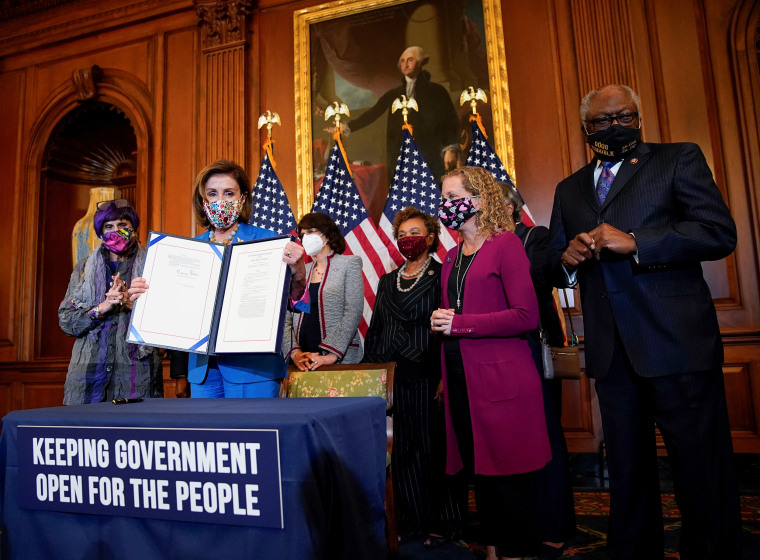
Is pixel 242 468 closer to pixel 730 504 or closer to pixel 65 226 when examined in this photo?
pixel 730 504

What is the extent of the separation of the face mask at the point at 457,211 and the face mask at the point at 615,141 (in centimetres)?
56

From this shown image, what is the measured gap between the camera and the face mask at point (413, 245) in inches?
117

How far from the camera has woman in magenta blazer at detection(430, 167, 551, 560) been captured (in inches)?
78.4

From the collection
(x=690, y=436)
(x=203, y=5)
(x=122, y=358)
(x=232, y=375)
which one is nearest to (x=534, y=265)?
(x=690, y=436)

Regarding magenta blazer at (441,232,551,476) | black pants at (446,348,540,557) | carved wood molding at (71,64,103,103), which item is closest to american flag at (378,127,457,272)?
magenta blazer at (441,232,551,476)

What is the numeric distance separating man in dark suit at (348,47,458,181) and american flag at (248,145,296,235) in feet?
→ 2.79

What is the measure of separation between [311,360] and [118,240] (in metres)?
1.17

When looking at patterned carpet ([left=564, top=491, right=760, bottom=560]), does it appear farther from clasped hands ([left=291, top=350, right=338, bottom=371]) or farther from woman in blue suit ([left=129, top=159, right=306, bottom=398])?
woman in blue suit ([left=129, top=159, right=306, bottom=398])

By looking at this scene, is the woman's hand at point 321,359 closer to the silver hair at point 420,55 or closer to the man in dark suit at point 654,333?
the man in dark suit at point 654,333

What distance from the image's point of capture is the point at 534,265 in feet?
8.80

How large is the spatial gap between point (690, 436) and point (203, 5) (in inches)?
220

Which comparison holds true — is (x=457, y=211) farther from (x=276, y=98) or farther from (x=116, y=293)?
(x=276, y=98)

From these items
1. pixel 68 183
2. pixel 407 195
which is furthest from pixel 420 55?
pixel 68 183

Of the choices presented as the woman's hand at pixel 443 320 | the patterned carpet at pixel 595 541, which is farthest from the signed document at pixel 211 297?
the patterned carpet at pixel 595 541
